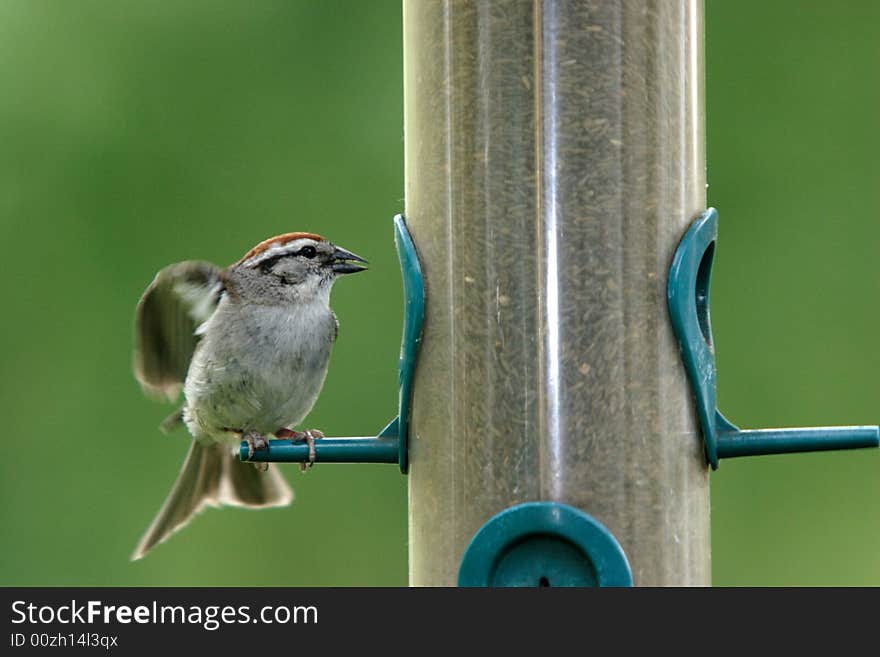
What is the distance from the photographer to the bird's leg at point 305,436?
17.3 ft

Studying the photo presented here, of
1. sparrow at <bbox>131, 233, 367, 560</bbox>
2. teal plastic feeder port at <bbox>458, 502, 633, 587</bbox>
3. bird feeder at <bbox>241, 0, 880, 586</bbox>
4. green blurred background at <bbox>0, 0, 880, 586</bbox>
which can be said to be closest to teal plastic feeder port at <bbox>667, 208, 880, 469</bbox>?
bird feeder at <bbox>241, 0, 880, 586</bbox>

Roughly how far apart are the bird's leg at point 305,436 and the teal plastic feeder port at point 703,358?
3.72 feet

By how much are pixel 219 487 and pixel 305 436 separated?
0.90 metres

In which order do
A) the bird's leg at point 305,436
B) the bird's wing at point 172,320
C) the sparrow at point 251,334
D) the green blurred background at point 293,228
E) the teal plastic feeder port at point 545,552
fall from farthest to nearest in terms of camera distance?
1. the green blurred background at point 293,228
2. the sparrow at point 251,334
3. the bird's wing at point 172,320
4. the bird's leg at point 305,436
5. the teal plastic feeder port at point 545,552

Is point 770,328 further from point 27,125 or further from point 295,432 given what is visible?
point 27,125

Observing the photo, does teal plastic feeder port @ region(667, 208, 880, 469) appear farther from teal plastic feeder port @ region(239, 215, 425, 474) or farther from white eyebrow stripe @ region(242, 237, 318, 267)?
white eyebrow stripe @ region(242, 237, 318, 267)

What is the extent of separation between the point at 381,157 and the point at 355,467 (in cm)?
138

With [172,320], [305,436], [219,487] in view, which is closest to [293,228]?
[219,487]

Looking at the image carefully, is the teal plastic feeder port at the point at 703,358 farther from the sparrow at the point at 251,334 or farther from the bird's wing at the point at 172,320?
the bird's wing at the point at 172,320

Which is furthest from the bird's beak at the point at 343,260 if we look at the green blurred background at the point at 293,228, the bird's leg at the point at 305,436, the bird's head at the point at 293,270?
the green blurred background at the point at 293,228

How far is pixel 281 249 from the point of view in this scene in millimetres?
5938

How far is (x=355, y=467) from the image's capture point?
26.0 feet

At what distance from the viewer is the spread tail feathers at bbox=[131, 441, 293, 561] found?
20.9ft
